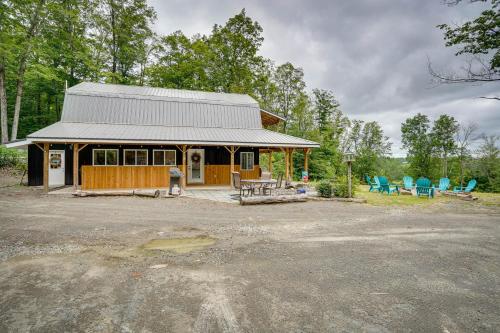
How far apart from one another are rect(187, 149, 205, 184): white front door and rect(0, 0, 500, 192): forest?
1009 centimetres

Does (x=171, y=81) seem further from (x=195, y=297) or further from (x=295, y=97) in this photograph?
(x=195, y=297)

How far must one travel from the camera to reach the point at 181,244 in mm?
5285

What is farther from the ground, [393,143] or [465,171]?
[393,143]

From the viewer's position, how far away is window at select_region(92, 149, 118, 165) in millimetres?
14002

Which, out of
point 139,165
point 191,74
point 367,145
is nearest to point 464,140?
point 367,145

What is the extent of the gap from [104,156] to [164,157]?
123 inches

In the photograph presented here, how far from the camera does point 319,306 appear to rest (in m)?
3.07

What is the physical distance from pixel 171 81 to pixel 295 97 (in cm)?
1386

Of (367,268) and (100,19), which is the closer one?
(367,268)

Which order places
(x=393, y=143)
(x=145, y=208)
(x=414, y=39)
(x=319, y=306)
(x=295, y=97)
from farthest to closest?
(x=393, y=143) → (x=295, y=97) → (x=414, y=39) → (x=145, y=208) → (x=319, y=306)

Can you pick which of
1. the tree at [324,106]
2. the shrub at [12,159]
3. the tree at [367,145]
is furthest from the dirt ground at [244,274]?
the tree at [324,106]

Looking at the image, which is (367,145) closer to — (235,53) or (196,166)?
(235,53)

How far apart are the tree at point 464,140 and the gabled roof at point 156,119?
76.6 ft

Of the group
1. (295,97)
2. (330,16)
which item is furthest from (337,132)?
(330,16)
